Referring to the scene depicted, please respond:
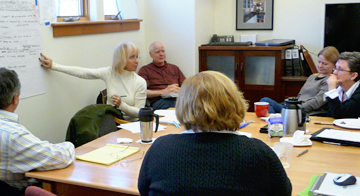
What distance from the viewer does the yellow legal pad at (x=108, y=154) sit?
1870 millimetres

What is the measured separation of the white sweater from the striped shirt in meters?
1.55

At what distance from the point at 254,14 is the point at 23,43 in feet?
10.4

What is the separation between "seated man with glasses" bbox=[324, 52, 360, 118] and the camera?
2.68 meters

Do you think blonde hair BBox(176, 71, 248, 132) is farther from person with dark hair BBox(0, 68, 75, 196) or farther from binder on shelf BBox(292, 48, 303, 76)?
binder on shelf BBox(292, 48, 303, 76)

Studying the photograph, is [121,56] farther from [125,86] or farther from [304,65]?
[304,65]

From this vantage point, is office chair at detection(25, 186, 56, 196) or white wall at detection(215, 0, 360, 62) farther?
white wall at detection(215, 0, 360, 62)

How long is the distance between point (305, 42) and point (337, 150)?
3177 mm

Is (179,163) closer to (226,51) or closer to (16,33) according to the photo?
(16,33)

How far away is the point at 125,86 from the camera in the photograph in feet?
11.3

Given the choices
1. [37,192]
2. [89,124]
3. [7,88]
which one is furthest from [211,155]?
[89,124]

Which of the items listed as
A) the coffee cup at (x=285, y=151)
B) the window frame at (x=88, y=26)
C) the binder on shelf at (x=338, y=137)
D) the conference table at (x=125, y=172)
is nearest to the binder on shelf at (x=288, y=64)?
the window frame at (x=88, y=26)

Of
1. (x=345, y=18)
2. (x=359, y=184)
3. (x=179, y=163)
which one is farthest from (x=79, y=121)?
(x=345, y=18)

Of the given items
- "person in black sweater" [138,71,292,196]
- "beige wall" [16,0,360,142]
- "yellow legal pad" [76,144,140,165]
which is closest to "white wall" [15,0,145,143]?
"beige wall" [16,0,360,142]

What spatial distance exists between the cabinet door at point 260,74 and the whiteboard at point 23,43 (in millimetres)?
2559
